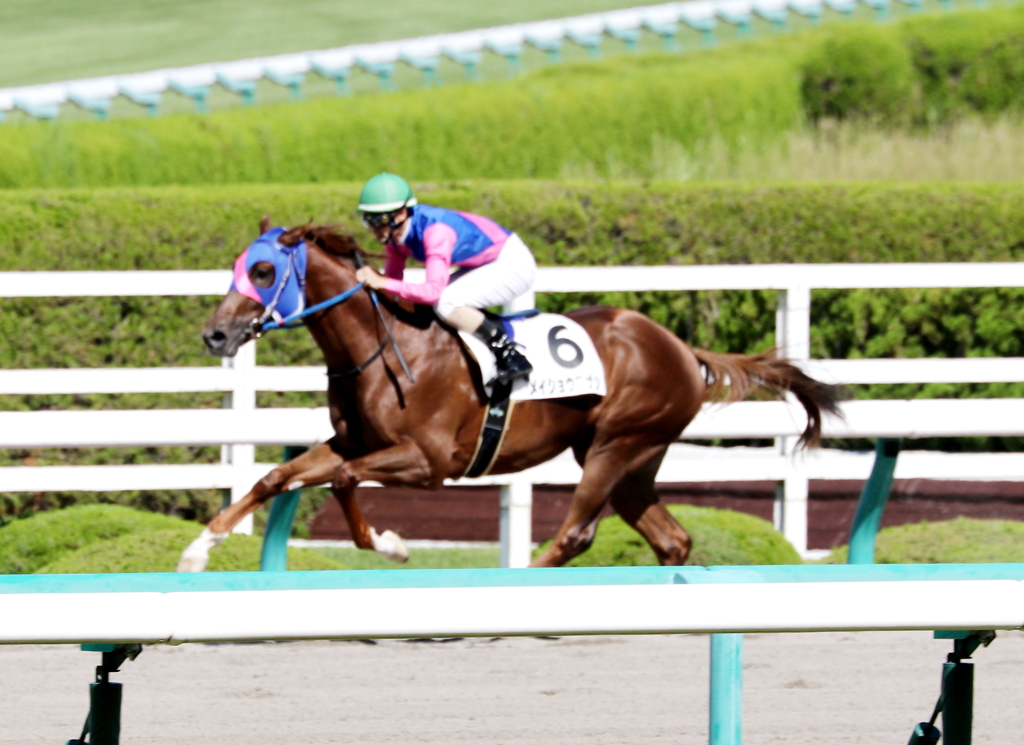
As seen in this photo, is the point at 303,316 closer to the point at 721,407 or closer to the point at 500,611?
the point at 721,407

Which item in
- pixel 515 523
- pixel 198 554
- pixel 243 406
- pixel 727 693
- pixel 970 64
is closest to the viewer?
pixel 727 693

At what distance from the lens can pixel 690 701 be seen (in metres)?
4.00

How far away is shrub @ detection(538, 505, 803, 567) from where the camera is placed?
5500mm

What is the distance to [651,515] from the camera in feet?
17.7

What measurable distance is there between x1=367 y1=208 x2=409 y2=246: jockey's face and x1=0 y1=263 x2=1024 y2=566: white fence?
26.1 inches

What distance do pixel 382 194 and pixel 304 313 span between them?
19.3 inches

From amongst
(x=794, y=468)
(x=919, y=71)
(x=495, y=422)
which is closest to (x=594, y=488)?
(x=495, y=422)

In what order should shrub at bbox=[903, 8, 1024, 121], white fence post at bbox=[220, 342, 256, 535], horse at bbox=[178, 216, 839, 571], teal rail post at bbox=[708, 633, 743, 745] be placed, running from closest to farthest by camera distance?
teal rail post at bbox=[708, 633, 743, 745]
horse at bbox=[178, 216, 839, 571]
white fence post at bbox=[220, 342, 256, 535]
shrub at bbox=[903, 8, 1024, 121]

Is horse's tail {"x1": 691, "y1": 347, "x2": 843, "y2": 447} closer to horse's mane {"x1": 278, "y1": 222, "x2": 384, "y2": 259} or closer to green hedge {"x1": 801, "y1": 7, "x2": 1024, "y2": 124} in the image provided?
horse's mane {"x1": 278, "y1": 222, "x2": 384, "y2": 259}

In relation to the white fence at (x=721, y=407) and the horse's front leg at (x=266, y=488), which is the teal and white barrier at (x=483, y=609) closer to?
the horse's front leg at (x=266, y=488)

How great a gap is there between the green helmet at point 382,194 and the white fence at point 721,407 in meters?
0.78

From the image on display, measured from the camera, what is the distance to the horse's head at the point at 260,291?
476cm

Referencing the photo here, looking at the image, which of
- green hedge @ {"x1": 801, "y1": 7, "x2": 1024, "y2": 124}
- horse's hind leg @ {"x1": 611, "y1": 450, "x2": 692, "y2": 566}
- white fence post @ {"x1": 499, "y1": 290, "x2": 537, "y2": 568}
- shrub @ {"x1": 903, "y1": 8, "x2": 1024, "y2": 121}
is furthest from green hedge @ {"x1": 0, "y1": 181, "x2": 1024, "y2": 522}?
shrub @ {"x1": 903, "y1": 8, "x2": 1024, "y2": 121}

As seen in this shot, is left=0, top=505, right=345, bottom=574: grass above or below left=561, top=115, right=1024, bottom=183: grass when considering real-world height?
below
